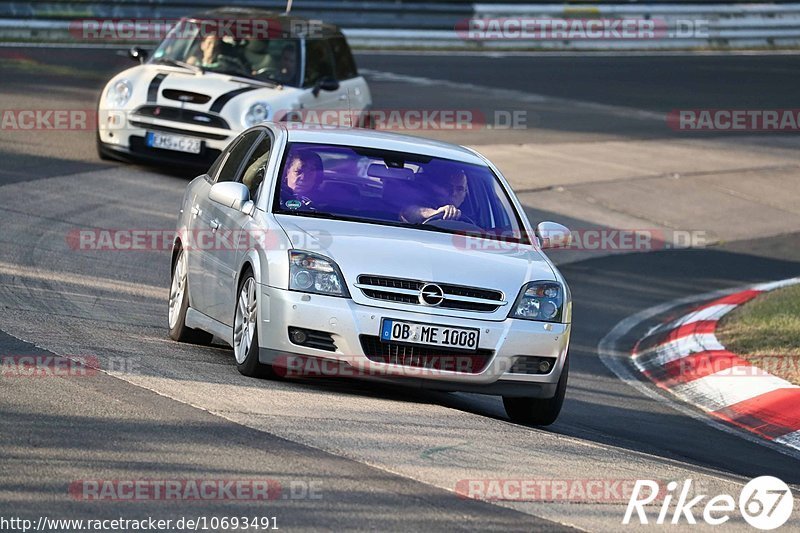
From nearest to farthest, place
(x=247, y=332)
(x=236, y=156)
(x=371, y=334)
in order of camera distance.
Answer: (x=371, y=334) < (x=247, y=332) < (x=236, y=156)

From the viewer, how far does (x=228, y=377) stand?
785cm

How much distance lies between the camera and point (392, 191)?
8.64 metres

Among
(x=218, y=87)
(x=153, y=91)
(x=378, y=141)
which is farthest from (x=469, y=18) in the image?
(x=378, y=141)

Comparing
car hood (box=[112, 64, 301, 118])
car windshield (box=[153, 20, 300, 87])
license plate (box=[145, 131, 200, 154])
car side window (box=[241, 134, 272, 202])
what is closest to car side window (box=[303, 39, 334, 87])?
car windshield (box=[153, 20, 300, 87])

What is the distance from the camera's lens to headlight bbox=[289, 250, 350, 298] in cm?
768

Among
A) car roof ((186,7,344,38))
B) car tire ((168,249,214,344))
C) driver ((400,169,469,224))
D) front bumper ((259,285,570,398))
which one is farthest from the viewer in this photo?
car roof ((186,7,344,38))

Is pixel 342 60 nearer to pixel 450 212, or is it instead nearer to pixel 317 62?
pixel 317 62

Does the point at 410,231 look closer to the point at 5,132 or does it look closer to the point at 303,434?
the point at 303,434

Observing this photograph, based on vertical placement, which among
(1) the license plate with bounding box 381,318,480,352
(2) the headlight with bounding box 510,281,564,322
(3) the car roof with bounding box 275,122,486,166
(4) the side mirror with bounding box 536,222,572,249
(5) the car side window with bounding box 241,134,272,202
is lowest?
(1) the license plate with bounding box 381,318,480,352

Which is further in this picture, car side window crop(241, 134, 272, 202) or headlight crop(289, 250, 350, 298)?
car side window crop(241, 134, 272, 202)

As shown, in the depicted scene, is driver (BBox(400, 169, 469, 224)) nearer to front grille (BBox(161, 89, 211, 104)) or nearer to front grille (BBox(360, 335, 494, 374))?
front grille (BBox(360, 335, 494, 374))

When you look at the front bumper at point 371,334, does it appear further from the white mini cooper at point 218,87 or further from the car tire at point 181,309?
the white mini cooper at point 218,87

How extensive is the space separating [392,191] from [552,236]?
0.99m

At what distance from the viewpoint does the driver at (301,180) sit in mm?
8438
